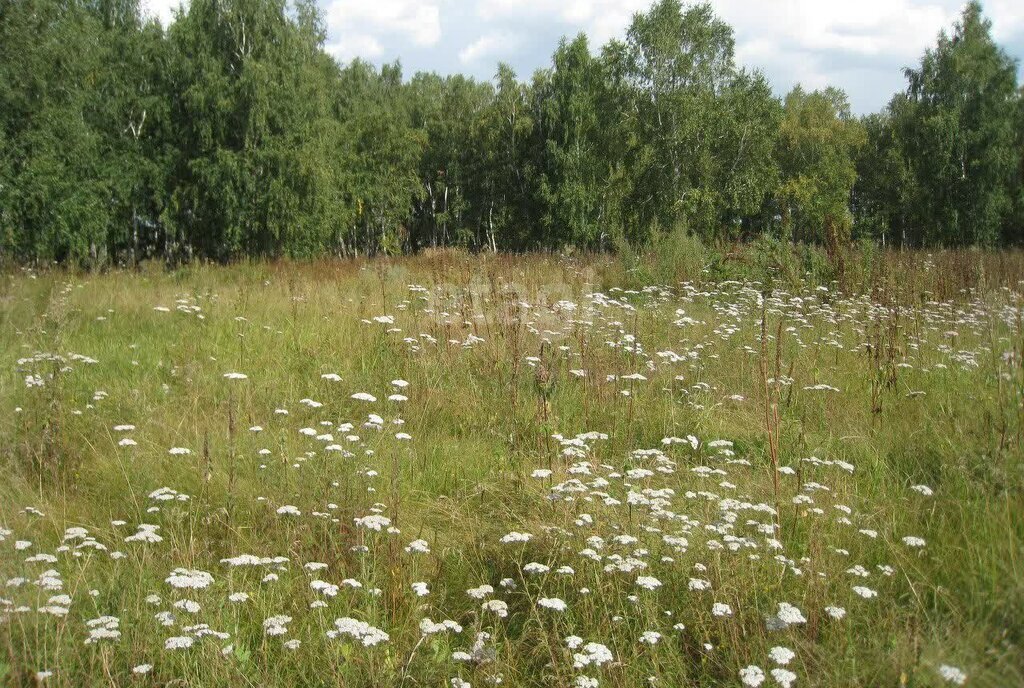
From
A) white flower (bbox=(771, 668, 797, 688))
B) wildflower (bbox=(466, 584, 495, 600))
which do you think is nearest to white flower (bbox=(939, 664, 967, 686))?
white flower (bbox=(771, 668, 797, 688))

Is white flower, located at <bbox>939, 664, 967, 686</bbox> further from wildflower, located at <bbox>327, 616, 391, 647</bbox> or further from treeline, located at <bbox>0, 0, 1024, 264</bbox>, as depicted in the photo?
treeline, located at <bbox>0, 0, 1024, 264</bbox>

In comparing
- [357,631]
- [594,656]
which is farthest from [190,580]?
[594,656]

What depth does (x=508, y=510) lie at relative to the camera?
427 centimetres

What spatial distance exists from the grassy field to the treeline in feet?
48.0

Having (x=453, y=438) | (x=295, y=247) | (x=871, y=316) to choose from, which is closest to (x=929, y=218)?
(x=295, y=247)

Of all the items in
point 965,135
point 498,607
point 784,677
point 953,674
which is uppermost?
point 965,135

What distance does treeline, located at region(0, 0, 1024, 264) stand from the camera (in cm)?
2409

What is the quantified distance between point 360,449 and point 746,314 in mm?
5919

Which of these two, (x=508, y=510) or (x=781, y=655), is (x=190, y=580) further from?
(x=781, y=655)

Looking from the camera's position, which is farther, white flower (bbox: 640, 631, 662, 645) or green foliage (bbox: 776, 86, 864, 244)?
green foliage (bbox: 776, 86, 864, 244)

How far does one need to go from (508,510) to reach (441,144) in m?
45.8

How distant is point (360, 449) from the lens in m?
4.93

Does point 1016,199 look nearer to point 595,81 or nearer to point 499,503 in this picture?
point 595,81

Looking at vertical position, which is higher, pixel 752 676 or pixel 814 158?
pixel 814 158
